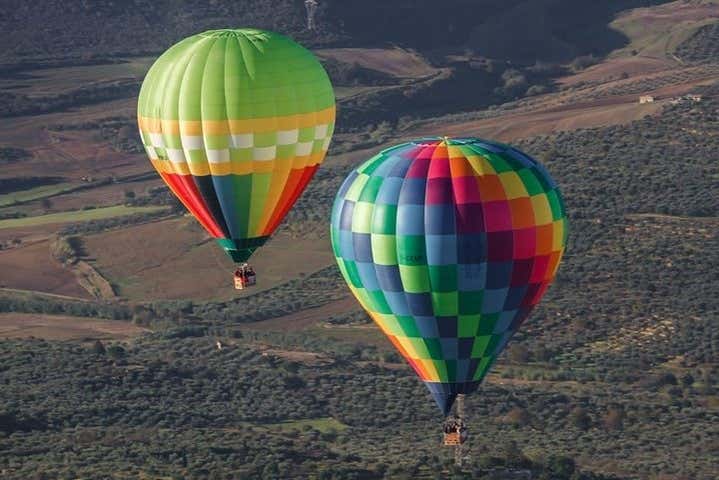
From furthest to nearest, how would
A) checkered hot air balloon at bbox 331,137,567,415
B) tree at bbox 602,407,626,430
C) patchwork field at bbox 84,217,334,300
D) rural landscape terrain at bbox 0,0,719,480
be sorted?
patchwork field at bbox 84,217,334,300, tree at bbox 602,407,626,430, rural landscape terrain at bbox 0,0,719,480, checkered hot air balloon at bbox 331,137,567,415

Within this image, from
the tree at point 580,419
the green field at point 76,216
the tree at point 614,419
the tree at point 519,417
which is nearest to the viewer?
the tree at point 614,419

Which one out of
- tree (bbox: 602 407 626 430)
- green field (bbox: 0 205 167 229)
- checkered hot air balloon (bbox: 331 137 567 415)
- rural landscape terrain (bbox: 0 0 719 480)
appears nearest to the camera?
checkered hot air balloon (bbox: 331 137 567 415)

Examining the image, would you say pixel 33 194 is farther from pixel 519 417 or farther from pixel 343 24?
pixel 519 417

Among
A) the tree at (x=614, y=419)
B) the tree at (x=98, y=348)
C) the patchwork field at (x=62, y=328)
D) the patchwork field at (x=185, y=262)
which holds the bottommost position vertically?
the tree at (x=614, y=419)

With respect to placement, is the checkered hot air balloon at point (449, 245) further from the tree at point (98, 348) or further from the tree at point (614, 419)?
the tree at point (98, 348)

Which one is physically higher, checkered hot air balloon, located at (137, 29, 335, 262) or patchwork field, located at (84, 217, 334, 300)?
patchwork field, located at (84, 217, 334, 300)

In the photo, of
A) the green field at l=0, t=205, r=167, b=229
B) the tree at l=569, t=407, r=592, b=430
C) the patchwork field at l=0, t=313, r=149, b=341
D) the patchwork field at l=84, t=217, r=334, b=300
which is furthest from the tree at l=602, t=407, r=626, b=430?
the green field at l=0, t=205, r=167, b=229

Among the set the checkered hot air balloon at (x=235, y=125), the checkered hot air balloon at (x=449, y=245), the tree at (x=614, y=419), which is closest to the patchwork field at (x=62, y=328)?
the tree at (x=614, y=419)

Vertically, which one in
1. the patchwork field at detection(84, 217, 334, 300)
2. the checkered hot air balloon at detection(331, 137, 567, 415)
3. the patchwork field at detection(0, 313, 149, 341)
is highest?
the patchwork field at detection(84, 217, 334, 300)

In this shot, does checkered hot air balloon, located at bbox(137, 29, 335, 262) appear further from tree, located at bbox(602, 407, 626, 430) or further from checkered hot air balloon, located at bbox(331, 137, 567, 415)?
tree, located at bbox(602, 407, 626, 430)
